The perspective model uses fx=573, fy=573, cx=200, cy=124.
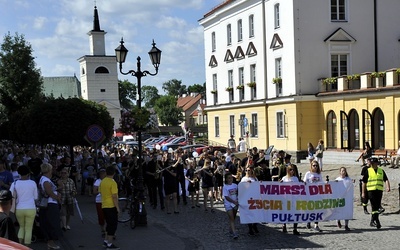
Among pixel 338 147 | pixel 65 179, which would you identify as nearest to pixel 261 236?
pixel 65 179

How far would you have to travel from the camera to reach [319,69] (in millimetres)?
38250

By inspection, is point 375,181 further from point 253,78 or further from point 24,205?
point 253,78

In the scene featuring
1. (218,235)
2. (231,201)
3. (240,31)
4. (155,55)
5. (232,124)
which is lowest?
(218,235)

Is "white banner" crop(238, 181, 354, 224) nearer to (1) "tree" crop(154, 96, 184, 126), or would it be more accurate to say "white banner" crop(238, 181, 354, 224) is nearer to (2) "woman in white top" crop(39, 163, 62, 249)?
(2) "woman in white top" crop(39, 163, 62, 249)

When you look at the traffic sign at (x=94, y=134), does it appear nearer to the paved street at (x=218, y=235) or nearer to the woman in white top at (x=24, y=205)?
the paved street at (x=218, y=235)

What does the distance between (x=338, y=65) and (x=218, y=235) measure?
2682cm

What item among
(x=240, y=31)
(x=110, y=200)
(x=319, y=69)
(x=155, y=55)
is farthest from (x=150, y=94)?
(x=110, y=200)

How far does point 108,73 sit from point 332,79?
77.7 metres

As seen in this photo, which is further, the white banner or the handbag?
the white banner

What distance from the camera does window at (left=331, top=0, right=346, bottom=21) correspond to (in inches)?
1518

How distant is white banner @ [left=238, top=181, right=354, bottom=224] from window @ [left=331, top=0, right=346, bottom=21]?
26.3 m

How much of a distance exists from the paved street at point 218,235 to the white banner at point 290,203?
0.38 metres

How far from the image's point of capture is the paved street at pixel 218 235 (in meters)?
12.7

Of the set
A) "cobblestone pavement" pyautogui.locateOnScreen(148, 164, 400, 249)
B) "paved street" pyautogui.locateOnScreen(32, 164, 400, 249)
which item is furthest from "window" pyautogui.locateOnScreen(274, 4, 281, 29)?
"paved street" pyautogui.locateOnScreen(32, 164, 400, 249)
